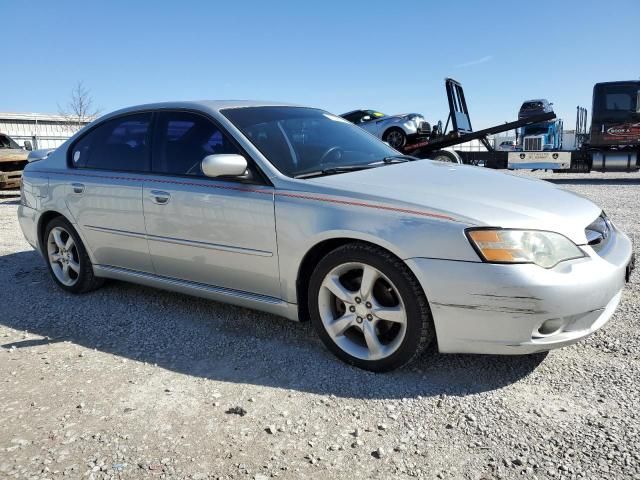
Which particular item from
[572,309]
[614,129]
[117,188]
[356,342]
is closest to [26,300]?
[117,188]

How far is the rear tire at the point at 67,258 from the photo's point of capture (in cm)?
426

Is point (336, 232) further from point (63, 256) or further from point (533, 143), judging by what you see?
point (533, 143)

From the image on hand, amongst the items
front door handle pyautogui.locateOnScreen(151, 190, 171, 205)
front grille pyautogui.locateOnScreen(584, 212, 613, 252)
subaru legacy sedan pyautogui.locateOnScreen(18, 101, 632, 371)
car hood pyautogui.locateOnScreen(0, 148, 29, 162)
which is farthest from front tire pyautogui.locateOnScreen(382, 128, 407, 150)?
front grille pyautogui.locateOnScreen(584, 212, 613, 252)

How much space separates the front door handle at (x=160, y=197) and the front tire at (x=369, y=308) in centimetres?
125

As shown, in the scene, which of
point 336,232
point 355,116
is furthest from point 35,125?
point 336,232

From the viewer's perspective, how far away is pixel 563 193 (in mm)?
3121

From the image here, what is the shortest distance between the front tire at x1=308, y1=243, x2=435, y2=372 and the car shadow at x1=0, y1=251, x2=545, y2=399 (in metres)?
0.12

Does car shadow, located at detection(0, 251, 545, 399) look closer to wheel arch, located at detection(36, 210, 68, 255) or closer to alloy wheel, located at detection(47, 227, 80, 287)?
alloy wheel, located at detection(47, 227, 80, 287)

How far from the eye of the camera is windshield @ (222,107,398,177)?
10.7ft

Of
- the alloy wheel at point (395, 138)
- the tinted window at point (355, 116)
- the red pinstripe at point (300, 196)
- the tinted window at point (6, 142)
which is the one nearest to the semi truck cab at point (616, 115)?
the alloy wheel at point (395, 138)

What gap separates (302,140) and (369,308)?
1328mm

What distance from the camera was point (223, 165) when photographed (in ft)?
9.80

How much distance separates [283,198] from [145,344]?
137 centimetres

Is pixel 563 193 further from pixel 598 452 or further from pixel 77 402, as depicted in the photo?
pixel 77 402
